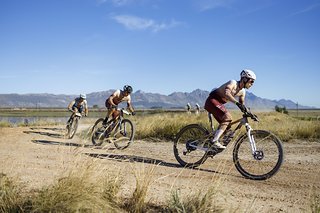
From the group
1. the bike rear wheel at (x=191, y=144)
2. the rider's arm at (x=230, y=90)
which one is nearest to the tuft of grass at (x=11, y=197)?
the bike rear wheel at (x=191, y=144)

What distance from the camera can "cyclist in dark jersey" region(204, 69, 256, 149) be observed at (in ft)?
25.8

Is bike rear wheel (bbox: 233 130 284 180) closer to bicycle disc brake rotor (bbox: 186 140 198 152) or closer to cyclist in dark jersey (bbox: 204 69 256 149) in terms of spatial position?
cyclist in dark jersey (bbox: 204 69 256 149)

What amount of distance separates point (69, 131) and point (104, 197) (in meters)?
11.6

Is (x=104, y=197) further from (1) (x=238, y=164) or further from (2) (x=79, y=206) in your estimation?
(1) (x=238, y=164)

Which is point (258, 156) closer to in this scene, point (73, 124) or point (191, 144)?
point (191, 144)

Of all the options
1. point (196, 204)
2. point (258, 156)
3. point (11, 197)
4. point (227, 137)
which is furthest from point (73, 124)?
point (196, 204)

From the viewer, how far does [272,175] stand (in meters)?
7.34

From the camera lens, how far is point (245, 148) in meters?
7.79

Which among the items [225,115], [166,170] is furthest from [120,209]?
[225,115]


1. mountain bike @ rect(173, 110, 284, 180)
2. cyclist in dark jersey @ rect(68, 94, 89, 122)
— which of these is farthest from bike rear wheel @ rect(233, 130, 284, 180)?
cyclist in dark jersey @ rect(68, 94, 89, 122)

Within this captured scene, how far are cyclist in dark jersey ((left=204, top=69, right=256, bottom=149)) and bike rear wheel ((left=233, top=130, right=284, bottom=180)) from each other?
473mm

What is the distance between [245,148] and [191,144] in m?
1.51

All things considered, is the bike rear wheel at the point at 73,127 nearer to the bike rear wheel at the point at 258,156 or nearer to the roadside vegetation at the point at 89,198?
the bike rear wheel at the point at 258,156

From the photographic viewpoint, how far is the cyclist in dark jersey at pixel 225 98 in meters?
7.87
